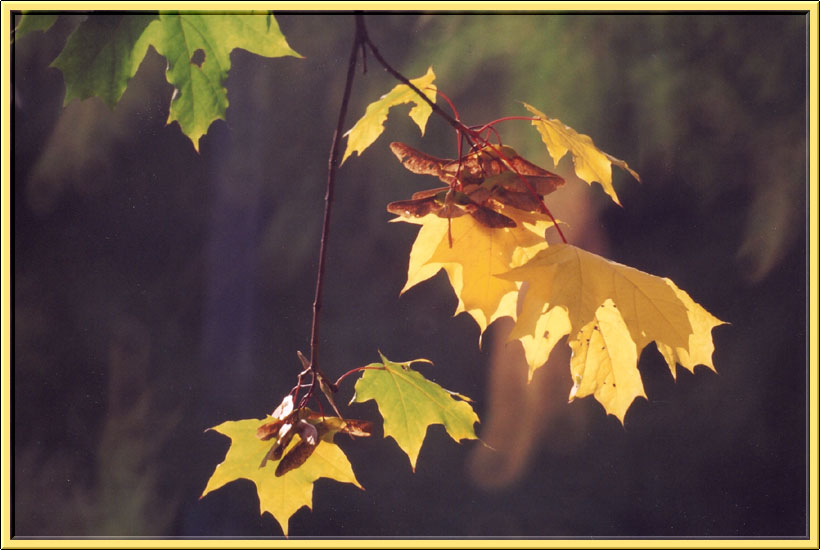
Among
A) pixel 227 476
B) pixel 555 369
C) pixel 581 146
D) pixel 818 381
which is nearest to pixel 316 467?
pixel 227 476

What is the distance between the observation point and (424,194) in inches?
18.1

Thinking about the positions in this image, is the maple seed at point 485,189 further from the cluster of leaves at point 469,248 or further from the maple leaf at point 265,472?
the maple leaf at point 265,472

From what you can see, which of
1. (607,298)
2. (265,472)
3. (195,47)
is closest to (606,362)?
(607,298)

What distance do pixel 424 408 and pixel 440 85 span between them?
485mm

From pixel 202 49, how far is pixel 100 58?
8 cm

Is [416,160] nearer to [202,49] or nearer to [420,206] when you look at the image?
[420,206]

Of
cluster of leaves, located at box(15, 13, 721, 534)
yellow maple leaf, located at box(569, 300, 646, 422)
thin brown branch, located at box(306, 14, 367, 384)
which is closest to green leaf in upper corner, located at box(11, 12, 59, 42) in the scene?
cluster of leaves, located at box(15, 13, 721, 534)

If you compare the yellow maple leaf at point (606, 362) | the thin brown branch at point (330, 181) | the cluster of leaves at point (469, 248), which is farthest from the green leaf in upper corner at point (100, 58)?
the yellow maple leaf at point (606, 362)

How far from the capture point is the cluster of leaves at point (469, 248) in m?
0.45

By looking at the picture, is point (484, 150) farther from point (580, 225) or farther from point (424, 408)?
point (580, 225)

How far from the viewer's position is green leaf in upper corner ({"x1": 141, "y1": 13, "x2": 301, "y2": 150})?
49 centimetres

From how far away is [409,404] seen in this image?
0.61 meters

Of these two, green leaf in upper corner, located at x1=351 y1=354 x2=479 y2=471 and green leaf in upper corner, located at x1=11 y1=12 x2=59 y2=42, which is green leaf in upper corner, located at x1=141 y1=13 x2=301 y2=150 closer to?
green leaf in upper corner, located at x1=11 y1=12 x2=59 y2=42

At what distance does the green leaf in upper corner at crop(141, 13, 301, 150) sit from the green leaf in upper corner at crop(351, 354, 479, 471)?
27 centimetres
